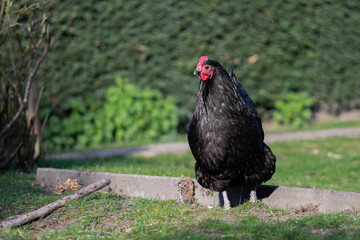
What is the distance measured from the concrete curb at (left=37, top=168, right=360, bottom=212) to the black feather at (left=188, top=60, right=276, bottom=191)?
1.24 ft

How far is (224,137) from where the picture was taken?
390 centimetres

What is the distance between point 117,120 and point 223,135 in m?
5.12

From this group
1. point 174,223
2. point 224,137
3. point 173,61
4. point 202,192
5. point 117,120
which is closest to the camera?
point 174,223

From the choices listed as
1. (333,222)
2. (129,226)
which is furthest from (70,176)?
(333,222)

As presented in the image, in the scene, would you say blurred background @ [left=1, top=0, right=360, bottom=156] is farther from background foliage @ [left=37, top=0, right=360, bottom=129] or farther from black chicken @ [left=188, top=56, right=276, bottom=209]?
black chicken @ [left=188, top=56, right=276, bottom=209]

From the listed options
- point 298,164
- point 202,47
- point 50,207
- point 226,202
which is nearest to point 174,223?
point 226,202

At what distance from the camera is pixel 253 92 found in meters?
10.1

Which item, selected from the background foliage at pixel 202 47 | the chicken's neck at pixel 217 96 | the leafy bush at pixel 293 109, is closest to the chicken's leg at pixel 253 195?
the chicken's neck at pixel 217 96

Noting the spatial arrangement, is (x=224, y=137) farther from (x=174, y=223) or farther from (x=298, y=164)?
(x=298, y=164)

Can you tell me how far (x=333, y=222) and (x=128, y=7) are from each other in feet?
A: 20.9

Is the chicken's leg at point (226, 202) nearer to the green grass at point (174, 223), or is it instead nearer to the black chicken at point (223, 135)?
the green grass at point (174, 223)

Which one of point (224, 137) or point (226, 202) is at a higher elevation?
point (224, 137)

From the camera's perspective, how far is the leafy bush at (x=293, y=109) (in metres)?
10.2

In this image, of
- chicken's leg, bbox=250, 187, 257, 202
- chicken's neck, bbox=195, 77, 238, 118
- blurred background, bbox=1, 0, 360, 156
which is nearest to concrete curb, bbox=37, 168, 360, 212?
chicken's leg, bbox=250, 187, 257, 202
